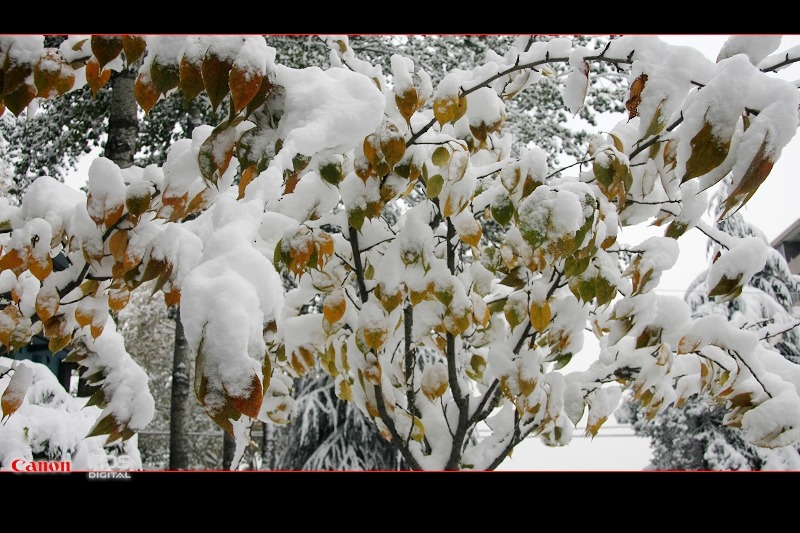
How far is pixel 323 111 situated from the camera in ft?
1.98

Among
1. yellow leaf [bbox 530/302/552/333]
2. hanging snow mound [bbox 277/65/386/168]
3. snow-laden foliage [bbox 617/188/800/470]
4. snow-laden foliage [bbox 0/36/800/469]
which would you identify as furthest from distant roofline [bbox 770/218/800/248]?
hanging snow mound [bbox 277/65/386/168]

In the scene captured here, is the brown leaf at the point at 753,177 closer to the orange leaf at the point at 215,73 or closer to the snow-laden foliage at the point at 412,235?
the snow-laden foliage at the point at 412,235

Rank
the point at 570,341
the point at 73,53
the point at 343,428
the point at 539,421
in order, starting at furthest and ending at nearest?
1. the point at 343,428
2. the point at 539,421
3. the point at 570,341
4. the point at 73,53

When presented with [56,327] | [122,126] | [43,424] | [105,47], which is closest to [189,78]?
[105,47]

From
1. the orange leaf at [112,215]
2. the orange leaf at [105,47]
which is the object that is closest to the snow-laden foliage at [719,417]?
the orange leaf at [112,215]

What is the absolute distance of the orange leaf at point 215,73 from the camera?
54 centimetres

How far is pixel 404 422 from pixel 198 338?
839 mm

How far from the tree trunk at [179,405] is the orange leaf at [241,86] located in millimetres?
3266

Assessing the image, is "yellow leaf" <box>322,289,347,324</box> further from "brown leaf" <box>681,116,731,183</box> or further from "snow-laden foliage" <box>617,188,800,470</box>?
"snow-laden foliage" <box>617,188,800,470</box>

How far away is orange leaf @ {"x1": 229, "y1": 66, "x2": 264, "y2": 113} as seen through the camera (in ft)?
1.72
